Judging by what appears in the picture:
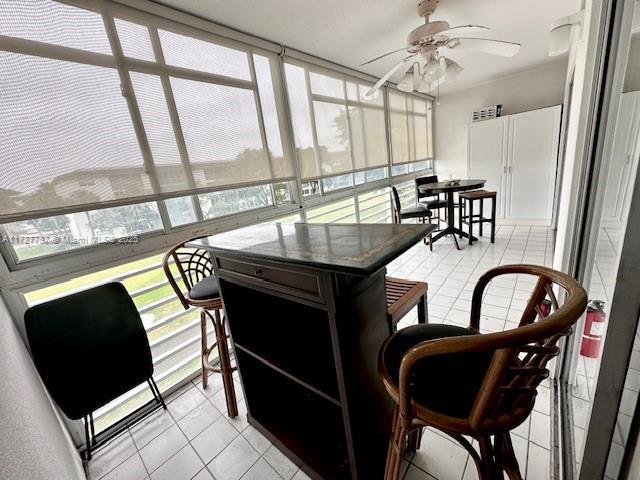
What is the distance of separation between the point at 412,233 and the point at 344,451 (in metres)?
1.16

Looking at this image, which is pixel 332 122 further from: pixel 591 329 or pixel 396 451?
pixel 396 451

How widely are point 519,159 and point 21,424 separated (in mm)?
6222

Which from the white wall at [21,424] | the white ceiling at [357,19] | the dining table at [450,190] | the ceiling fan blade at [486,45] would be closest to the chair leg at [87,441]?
the white wall at [21,424]

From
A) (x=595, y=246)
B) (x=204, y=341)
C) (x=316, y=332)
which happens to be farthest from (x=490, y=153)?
(x=204, y=341)

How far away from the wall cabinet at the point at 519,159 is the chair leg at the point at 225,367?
547cm

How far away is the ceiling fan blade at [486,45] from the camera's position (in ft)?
6.78

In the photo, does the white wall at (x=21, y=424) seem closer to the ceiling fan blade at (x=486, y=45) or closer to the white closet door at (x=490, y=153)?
the ceiling fan blade at (x=486, y=45)

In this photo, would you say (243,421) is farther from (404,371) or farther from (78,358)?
(404,371)

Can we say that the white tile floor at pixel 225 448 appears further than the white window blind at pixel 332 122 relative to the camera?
No

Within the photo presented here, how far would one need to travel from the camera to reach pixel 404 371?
2.31ft

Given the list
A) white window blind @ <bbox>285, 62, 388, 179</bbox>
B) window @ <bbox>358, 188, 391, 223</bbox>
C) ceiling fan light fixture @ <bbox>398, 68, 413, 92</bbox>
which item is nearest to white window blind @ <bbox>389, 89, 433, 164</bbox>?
white window blind @ <bbox>285, 62, 388, 179</bbox>

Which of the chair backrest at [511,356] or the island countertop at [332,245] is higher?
the island countertop at [332,245]

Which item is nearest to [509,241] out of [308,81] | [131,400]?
[308,81]

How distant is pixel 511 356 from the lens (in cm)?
59
